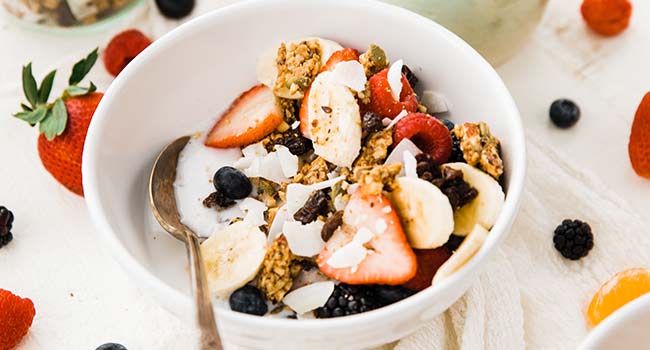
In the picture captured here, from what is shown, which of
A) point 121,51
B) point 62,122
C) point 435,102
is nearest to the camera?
point 435,102

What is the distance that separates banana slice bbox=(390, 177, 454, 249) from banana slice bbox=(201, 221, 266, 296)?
0.21 meters

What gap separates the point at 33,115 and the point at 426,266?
2.63 feet

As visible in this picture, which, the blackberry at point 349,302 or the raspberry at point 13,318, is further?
the raspberry at point 13,318

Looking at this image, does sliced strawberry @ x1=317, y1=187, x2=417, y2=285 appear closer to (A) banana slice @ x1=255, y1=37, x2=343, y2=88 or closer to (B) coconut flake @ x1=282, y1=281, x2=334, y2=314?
(B) coconut flake @ x1=282, y1=281, x2=334, y2=314

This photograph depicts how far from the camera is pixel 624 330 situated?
1015 mm

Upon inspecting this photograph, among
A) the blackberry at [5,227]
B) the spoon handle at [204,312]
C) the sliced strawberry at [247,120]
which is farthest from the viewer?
the blackberry at [5,227]

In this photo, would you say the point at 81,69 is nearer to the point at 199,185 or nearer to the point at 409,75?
the point at 199,185

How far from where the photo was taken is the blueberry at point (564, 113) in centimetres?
173

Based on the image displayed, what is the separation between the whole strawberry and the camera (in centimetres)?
164

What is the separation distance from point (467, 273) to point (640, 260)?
18.7 inches

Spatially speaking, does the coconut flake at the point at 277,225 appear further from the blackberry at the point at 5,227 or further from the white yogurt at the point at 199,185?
the blackberry at the point at 5,227

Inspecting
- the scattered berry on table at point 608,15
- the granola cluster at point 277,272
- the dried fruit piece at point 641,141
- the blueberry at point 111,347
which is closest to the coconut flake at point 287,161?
the granola cluster at point 277,272

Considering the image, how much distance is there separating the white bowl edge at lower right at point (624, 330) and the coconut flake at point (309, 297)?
1.25 ft

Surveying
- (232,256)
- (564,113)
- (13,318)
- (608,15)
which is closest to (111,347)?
(13,318)
